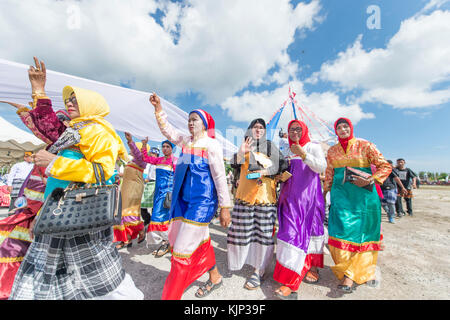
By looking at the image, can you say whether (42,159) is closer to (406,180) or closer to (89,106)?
(89,106)

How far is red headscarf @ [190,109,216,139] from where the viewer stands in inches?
88.8

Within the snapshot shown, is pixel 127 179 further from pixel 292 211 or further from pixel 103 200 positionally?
pixel 292 211

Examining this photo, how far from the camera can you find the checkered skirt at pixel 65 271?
4.92ft

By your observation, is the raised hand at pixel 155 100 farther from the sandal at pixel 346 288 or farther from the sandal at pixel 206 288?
the sandal at pixel 346 288

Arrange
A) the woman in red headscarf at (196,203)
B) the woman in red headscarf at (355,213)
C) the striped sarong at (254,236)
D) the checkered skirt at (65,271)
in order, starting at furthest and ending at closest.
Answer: the striped sarong at (254,236), the woman in red headscarf at (355,213), the woman in red headscarf at (196,203), the checkered skirt at (65,271)

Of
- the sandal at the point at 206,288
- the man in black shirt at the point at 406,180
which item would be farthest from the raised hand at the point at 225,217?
the man in black shirt at the point at 406,180

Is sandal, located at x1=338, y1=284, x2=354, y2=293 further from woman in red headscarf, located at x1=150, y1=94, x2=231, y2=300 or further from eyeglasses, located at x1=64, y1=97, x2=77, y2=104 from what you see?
eyeglasses, located at x1=64, y1=97, x2=77, y2=104

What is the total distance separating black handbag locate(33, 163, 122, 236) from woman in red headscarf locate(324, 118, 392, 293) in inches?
101

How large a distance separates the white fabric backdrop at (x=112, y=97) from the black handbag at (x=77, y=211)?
6.64ft

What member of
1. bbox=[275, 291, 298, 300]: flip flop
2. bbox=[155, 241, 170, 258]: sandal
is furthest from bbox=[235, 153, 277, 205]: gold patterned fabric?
bbox=[155, 241, 170, 258]: sandal

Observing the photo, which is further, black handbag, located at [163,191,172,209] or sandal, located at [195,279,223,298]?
black handbag, located at [163,191,172,209]

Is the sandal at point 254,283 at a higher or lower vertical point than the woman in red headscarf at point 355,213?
lower

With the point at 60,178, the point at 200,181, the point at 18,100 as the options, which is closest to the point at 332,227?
the point at 200,181

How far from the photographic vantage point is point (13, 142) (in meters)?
9.65
